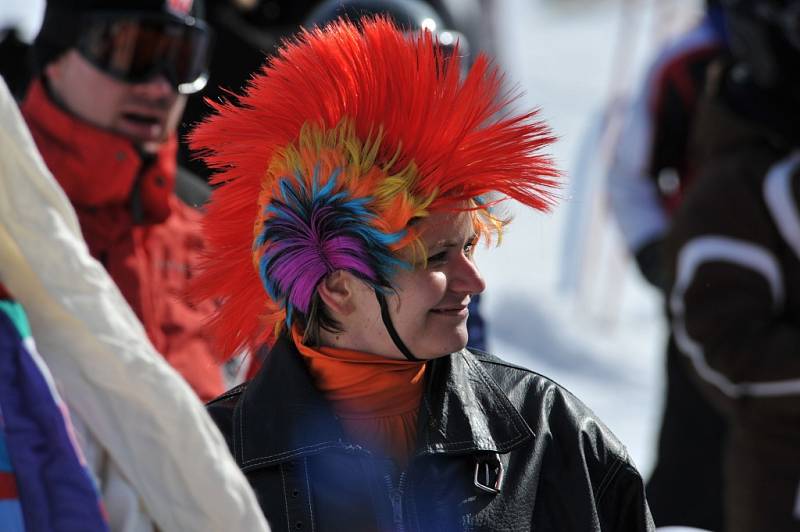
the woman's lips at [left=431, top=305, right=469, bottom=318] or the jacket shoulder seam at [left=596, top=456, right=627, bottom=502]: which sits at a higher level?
the woman's lips at [left=431, top=305, right=469, bottom=318]

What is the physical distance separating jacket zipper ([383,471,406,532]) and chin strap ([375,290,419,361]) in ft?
0.59

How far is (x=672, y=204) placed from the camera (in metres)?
4.40

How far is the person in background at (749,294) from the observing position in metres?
3.36

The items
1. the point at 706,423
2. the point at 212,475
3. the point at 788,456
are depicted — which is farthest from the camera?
the point at 706,423

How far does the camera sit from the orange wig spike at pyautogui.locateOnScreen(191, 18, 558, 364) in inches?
73.1

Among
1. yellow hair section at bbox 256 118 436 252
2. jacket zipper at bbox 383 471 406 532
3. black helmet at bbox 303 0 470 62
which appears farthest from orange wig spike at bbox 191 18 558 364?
black helmet at bbox 303 0 470 62

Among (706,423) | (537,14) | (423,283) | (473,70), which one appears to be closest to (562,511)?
(423,283)

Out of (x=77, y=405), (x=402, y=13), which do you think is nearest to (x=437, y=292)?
(x=77, y=405)

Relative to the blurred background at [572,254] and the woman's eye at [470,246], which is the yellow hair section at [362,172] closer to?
Answer: the woman's eye at [470,246]

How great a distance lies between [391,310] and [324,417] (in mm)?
182

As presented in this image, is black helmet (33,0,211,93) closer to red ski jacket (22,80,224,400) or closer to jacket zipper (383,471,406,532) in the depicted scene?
red ski jacket (22,80,224,400)

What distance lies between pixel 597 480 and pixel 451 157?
1.64 ft

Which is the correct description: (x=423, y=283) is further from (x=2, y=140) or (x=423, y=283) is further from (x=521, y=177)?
(x=2, y=140)

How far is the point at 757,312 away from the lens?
3434mm
